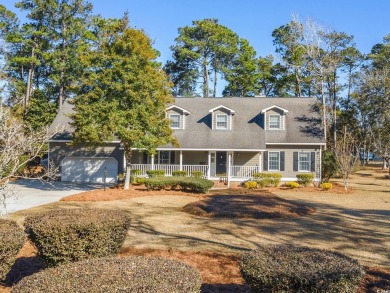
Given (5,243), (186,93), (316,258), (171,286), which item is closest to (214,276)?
(316,258)

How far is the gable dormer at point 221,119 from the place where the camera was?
27.0 metres

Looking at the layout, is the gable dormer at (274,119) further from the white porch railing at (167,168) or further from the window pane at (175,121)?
the window pane at (175,121)

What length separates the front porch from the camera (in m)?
25.4

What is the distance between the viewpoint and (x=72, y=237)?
574 cm

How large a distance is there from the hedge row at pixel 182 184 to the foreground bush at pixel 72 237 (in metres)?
13.6

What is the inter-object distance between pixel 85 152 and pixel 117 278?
943 inches

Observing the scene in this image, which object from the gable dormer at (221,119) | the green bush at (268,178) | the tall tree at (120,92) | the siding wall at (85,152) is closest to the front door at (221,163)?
the gable dormer at (221,119)

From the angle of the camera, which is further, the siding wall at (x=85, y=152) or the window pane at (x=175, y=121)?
the window pane at (x=175, y=121)

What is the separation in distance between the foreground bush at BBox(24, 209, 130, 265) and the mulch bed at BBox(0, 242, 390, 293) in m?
0.64

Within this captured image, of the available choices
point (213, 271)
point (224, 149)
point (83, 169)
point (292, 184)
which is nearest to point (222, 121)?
point (224, 149)

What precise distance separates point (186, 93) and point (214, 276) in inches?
1775

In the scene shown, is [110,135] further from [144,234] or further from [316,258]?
[316,258]

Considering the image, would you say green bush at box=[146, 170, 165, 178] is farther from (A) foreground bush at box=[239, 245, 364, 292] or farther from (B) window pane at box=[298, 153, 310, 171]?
(A) foreground bush at box=[239, 245, 364, 292]

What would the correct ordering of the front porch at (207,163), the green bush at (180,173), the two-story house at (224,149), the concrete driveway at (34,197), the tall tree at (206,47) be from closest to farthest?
the concrete driveway at (34,197), the green bush at (180,173), the front porch at (207,163), the two-story house at (224,149), the tall tree at (206,47)
